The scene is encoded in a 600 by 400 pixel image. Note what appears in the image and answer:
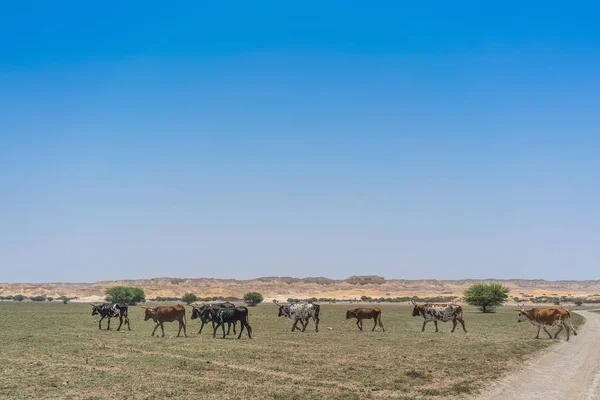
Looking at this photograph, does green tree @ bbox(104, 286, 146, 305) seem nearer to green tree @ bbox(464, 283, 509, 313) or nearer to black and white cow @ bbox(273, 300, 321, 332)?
green tree @ bbox(464, 283, 509, 313)

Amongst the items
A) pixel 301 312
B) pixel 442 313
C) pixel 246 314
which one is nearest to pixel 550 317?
pixel 442 313

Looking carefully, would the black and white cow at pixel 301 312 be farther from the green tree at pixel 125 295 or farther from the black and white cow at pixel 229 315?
the green tree at pixel 125 295

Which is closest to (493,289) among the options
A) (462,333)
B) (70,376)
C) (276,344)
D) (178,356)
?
(462,333)

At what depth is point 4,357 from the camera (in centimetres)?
2420

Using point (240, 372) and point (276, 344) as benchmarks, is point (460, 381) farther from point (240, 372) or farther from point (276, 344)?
point (276, 344)

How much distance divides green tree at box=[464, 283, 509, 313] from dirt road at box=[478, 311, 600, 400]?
52.8 metres

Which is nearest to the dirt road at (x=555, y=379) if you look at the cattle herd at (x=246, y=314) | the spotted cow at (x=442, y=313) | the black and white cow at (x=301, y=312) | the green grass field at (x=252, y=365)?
the green grass field at (x=252, y=365)

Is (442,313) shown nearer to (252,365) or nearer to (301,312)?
(301,312)

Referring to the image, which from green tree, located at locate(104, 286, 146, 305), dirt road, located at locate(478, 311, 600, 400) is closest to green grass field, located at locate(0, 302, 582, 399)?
dirt road, located at locate(478, 311, 600, 400)

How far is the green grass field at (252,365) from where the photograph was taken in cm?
1752

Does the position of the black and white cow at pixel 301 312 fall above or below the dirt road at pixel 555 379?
above

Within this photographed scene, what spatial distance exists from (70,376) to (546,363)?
19.2 metres

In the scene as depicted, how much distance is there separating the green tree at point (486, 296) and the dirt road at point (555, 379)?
173ft

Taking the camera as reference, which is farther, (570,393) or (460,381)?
(460,381)
